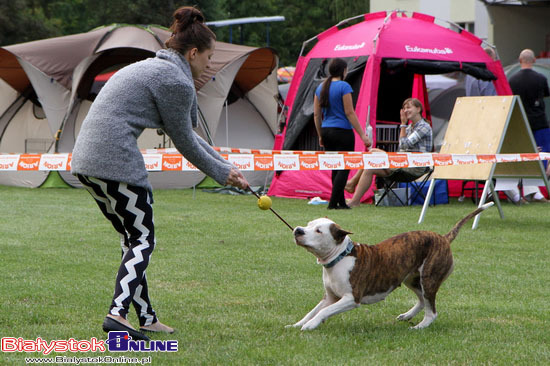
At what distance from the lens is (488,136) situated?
8.65 meters

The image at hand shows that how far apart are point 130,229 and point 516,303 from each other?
2513 mm

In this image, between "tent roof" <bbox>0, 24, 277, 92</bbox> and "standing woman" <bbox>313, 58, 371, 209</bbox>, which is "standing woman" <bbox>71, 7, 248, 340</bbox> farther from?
"tent roof" <bbox>0, 24, 277, 92</bbox>

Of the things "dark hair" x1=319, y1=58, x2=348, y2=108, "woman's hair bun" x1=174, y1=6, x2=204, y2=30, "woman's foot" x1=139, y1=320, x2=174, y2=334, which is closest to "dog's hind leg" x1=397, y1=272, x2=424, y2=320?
"woman's foot" x1=139, y1=320, x2=174, y2=334

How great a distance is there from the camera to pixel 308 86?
12.6 meters

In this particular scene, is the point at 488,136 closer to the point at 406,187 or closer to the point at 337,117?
the point at 337,117

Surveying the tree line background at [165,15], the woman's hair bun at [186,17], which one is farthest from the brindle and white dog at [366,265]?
the tree line background at [165,15]

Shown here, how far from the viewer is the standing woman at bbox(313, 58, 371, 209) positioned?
10141 millimetres

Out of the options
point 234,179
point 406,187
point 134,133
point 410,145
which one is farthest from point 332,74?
point 134,133

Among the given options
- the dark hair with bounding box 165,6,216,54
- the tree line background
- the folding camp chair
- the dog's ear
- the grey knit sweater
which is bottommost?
the tree line background

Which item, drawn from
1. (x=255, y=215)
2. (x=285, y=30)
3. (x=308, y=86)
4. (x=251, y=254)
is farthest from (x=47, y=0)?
(x=251, y=254)

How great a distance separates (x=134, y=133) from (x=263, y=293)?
5.75 ft

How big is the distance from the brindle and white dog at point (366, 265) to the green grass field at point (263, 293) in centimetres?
14

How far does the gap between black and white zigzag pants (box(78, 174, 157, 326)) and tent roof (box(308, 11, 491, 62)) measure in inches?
330

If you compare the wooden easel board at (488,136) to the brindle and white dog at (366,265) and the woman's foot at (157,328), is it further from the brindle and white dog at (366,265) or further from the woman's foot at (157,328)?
the woman's foot at (157,328)
